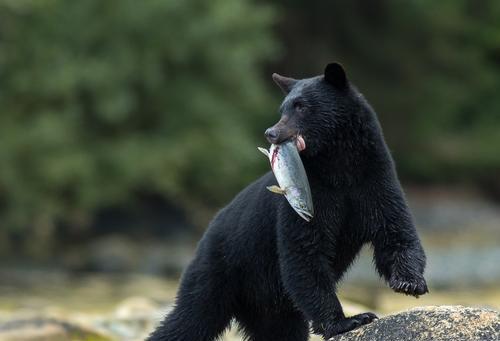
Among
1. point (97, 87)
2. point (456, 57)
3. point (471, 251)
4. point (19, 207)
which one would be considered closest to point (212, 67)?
point (97, 87)

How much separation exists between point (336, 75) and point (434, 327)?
161 centimetres

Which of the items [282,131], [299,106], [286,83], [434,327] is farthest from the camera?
[286,83]

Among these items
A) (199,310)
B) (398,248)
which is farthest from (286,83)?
(199,310)

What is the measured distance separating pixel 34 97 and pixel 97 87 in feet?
5.49

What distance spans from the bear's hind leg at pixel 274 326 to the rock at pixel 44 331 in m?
3.31

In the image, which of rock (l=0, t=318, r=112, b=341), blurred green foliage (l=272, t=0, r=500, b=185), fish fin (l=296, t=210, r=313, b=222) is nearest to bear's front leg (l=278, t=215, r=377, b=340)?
fish fin (l=296, t=210, r=313, b=222)

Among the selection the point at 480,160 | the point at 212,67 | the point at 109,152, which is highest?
the point at 480,160

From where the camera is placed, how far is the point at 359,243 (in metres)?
6.11

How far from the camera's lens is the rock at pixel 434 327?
5.87 meters

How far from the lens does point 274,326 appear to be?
21.9 ft

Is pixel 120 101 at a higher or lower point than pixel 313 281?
higher

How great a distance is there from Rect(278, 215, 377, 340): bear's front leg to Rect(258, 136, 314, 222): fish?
0.16 m

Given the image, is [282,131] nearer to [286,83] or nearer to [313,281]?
[286,83]

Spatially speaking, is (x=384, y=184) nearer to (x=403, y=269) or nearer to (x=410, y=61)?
(x=403, y=269)
